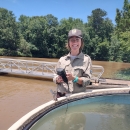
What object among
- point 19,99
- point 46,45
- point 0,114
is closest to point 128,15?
point 19,99

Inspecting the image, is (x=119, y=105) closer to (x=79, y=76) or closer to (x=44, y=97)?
(x=79, y=76)

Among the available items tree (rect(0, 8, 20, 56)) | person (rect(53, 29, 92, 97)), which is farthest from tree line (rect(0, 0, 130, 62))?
person (rect(53, 29, 92, 97))

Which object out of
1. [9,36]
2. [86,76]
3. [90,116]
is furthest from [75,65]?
[9,36]

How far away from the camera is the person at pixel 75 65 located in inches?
81.0

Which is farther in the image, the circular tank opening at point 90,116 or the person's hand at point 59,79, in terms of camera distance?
the circular tank opening at point 90,116

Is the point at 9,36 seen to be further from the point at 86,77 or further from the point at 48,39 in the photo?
the point at 86,77

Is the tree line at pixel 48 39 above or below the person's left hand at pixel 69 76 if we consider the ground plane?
above

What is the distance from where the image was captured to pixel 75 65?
2115 mm

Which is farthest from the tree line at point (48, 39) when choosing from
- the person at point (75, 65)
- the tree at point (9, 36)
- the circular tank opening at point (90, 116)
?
the person at point (75, 65)

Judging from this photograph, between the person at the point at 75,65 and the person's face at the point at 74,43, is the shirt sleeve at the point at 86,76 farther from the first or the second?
the person's face at the point at 74,43

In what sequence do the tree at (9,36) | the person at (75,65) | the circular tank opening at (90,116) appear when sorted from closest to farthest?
1. the person at (75,65)
2. the circular tank opening at (90,116)
3. the tree at (9,36)

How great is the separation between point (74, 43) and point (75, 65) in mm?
252

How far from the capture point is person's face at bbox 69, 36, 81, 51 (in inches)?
82.5

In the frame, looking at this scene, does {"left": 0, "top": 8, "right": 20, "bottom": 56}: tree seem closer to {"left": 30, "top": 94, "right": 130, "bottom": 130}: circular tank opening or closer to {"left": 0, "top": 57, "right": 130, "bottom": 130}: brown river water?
{"left": 0, "top": 57, "right": 130, "bottom": 130}: brown river water
